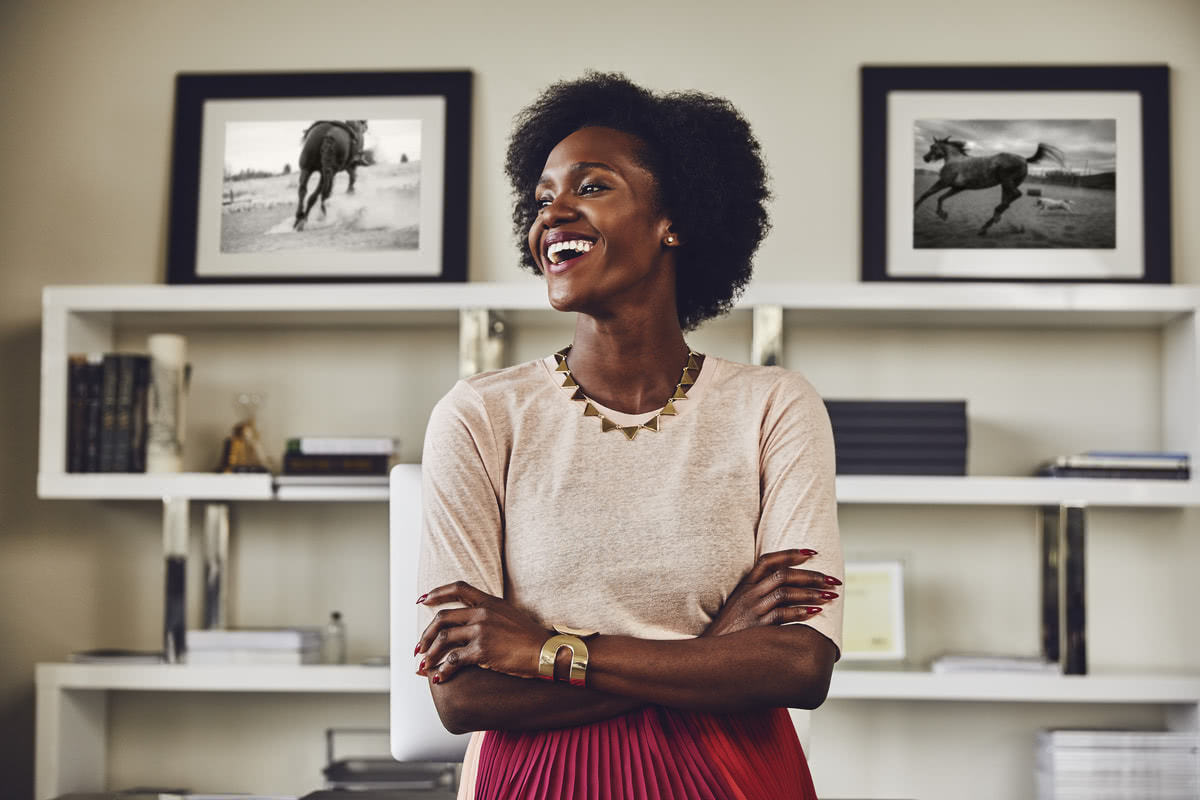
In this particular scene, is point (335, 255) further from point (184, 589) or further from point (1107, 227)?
point (1107, 227)

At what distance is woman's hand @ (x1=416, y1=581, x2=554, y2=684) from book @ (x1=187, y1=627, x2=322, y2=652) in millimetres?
1442

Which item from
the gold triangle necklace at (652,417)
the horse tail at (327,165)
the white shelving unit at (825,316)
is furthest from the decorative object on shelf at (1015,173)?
the gold triangle necklace at (652,417)

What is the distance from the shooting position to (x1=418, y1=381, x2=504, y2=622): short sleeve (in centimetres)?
134

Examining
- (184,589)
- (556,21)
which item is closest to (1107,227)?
(556,21)

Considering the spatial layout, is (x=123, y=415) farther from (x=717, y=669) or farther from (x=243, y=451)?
(x=717, y=669)

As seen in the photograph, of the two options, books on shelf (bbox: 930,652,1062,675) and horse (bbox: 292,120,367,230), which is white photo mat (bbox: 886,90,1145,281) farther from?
horse (bbox: 292,120,367,230)

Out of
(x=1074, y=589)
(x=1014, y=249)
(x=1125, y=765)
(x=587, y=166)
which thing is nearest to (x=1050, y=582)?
(x=1074, y=589)

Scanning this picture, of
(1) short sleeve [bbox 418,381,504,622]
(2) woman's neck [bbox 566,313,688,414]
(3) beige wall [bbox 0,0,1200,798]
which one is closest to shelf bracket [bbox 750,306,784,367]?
(3) beige wall [bbox 0,0,1200,798]

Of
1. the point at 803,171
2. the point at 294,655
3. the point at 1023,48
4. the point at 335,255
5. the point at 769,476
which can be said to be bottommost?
the point at 294,655

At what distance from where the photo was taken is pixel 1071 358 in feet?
9.38

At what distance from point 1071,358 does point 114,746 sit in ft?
8.35

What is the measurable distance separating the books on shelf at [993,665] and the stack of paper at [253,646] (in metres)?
1.42

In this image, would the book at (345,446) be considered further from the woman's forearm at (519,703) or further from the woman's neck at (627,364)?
the woman's forearm at (519,703)

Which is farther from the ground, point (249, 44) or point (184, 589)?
point (249, 44)
